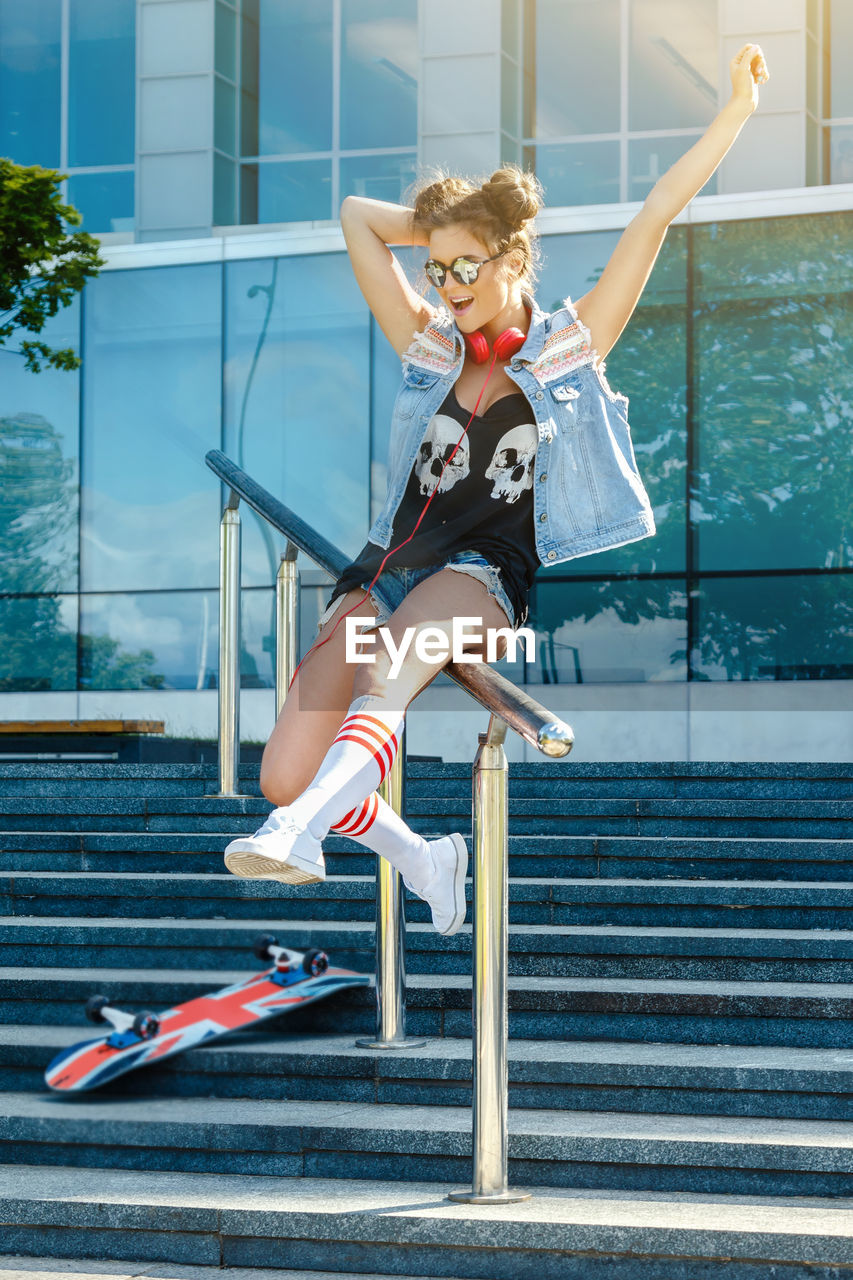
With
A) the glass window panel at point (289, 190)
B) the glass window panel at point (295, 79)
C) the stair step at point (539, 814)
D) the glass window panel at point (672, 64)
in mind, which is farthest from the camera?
the glass window panel at point (295, 79)

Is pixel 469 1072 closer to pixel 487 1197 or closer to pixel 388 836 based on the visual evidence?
pixel 487 1197

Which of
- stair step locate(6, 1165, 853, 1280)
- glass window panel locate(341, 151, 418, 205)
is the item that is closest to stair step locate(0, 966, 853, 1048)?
stair step locate(6, 1165, 853, 1280)

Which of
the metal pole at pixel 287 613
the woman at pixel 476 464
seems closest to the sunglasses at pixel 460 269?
the woman at pixel 476 464

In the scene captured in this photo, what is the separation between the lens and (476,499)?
303 cm

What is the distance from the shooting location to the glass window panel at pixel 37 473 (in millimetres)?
13703

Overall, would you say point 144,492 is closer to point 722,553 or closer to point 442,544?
point 722,553

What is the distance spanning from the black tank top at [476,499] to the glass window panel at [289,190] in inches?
456

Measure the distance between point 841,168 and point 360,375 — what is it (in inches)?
178

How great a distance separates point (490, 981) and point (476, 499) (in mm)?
976

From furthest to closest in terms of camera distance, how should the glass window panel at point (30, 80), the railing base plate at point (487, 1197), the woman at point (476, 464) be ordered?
the glass window panel at point (30, 80) → the railing base plate at point (487, 1197) → the woman at point (476, 464)

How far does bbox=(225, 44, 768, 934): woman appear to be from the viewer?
2.89 metres

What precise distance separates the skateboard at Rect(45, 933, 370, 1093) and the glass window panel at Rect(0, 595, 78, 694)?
10021 millimetres

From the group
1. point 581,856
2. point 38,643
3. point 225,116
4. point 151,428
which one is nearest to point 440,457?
point 581,856

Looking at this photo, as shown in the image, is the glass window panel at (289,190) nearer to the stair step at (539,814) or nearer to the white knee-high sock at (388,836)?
the stair step at (539,814)
